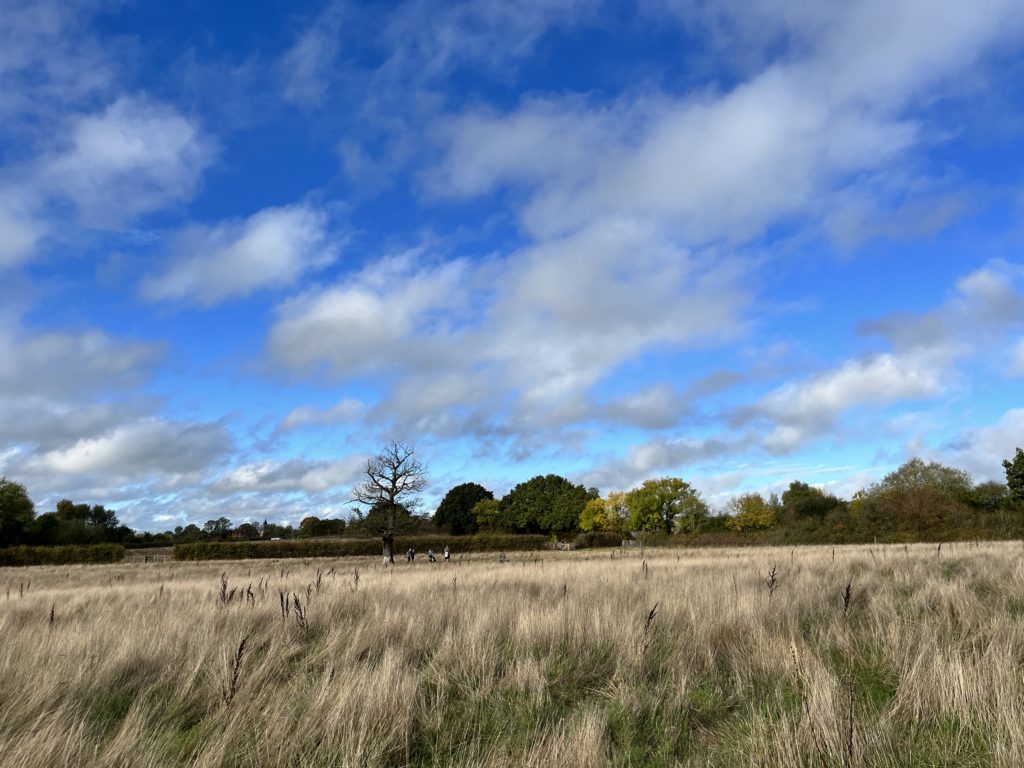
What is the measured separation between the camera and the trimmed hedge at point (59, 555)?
46.9 m

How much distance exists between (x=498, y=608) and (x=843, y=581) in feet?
20.5

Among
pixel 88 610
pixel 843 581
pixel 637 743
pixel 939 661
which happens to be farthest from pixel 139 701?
pixel 843 581

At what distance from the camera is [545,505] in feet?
341

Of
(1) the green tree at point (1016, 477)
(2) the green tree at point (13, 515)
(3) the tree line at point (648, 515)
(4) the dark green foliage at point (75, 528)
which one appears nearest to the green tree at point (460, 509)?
(3) the tree line at point (648, 515)

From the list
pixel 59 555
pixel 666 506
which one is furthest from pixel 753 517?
pixel 59 555

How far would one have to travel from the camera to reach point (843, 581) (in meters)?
10.7

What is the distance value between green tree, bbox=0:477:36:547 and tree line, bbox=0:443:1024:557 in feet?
0.48

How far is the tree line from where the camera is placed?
144ft

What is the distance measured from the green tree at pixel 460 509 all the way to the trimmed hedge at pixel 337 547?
4514 centimetres

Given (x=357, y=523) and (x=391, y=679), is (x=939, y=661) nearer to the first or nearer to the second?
(x=391, y=679)

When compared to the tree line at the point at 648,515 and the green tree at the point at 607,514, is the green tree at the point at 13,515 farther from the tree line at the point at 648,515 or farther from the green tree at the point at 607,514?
the green tree at the point at 607,514

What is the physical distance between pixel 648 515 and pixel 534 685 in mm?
81467

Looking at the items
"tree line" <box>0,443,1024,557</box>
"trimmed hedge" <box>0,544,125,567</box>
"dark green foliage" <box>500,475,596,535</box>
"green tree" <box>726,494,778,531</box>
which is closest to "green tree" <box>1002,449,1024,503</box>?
"tree line" <box>0,443,1024,557</box>

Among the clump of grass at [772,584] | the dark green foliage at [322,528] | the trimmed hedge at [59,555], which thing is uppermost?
the dark green foliage at [322,528]
